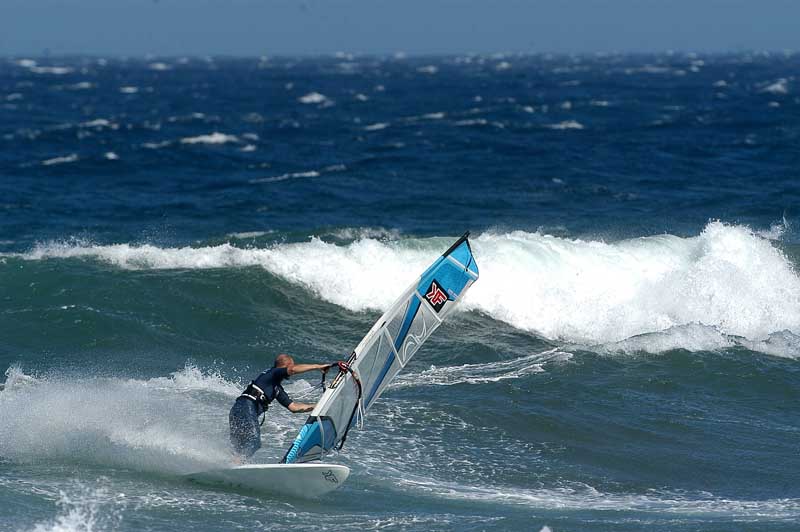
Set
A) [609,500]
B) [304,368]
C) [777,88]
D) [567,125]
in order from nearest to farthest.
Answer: [304,368], [609,500], [567,125], [777,88]

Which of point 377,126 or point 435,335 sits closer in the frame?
point 435,335

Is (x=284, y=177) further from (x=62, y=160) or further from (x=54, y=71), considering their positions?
(x=54, y=71)

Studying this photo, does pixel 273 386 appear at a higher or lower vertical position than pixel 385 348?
lower

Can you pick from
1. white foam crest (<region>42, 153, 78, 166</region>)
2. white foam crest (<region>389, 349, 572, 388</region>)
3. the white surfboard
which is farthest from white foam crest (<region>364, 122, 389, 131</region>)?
the white surfboard

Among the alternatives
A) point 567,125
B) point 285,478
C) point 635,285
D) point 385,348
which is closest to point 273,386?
point 285,478

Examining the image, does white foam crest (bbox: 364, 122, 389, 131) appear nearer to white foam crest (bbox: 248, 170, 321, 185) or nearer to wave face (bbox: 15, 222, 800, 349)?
white foam crest (bbox: 248, 170, 321, 185)

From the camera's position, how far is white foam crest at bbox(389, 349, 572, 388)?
13641 millimetres

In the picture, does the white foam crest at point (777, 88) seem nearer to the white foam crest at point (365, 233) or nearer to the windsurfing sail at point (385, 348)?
the white foam crest at point (365, 233)

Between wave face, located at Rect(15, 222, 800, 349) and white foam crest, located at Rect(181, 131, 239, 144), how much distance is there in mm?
20552

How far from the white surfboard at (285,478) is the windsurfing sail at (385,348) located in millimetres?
163

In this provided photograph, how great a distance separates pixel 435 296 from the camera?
10055mm

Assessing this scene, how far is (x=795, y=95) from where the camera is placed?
6209 centimetres

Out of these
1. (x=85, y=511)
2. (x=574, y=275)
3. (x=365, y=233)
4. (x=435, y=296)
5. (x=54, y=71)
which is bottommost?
(x=85, y=511)

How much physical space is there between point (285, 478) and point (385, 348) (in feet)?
5.04
